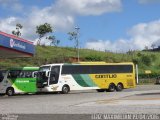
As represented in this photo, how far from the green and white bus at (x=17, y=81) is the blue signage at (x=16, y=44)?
2067 mm

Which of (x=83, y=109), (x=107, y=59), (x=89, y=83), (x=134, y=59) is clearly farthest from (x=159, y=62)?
(x=83, y=109)

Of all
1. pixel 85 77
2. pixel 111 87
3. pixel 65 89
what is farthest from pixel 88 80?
pixel 111 87

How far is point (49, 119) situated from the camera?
1681 centimetres

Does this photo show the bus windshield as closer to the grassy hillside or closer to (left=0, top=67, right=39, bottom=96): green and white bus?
(left=0, top=67, right=39, bottom=96): green and white bus

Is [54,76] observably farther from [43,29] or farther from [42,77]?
[43,29]

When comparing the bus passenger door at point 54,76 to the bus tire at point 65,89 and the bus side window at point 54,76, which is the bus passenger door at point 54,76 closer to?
the bus side window at point 54,76

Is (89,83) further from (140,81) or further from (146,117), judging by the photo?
(140,81)

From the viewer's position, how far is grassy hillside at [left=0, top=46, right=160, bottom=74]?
7875cm

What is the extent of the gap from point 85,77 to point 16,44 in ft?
29.3

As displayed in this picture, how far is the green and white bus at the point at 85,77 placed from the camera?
42.5 metres

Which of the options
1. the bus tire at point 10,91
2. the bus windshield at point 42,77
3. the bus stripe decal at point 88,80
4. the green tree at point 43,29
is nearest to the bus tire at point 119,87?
the bus stripe decal at point 88,80

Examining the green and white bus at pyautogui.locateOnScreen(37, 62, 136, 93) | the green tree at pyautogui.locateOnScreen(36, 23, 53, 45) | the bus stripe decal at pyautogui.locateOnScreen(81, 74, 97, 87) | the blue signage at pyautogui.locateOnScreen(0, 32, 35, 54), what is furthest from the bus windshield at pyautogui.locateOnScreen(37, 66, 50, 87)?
the green tree at pyautogui.locateOnScreen(36, 23, 53, 45)

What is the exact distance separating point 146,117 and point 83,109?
438 cm

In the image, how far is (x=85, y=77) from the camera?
144 feet
